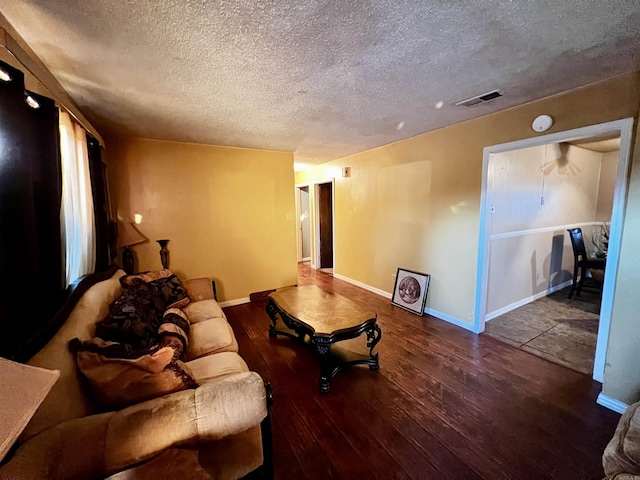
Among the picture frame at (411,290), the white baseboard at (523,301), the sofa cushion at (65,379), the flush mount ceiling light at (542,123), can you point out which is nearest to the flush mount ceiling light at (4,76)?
the sofa cushion at (65,379)

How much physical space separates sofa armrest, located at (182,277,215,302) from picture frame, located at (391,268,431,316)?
2548mm

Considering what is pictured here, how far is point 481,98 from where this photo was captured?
226 centimetres

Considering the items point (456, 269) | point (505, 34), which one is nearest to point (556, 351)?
point (456, 269)

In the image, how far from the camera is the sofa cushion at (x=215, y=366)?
66.0 inches

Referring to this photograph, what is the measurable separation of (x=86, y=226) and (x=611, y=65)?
413 centimetres

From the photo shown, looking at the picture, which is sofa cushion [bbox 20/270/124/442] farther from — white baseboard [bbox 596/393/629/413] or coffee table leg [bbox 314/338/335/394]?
white baseboard [bbox 596/393/629/413]

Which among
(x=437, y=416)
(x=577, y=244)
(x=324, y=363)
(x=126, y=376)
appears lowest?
(x=437, y=416)

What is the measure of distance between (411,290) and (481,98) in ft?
7.83

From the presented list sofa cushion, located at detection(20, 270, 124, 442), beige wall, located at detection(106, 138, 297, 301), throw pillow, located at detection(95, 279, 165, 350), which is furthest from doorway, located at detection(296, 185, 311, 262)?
sofa cushion, located at detection(20, 270, 124, 442)

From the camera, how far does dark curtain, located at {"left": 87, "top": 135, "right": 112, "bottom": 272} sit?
244 centimetres

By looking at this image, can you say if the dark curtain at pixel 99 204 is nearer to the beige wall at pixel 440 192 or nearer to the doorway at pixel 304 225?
the beige wall at pixel 440 192

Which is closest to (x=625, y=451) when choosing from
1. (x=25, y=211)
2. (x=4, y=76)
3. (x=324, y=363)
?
(x=324, y=363)

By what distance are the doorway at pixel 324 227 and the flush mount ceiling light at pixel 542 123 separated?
4.01 metres

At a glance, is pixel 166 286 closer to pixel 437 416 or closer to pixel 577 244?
pixel 437 416
